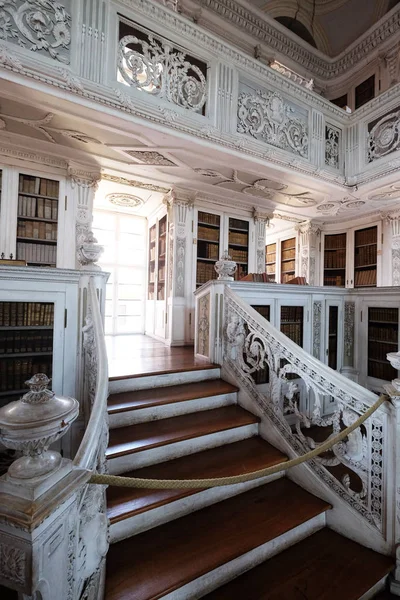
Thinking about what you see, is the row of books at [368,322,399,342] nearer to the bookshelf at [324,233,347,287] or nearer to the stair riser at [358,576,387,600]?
the bookshelf at [324,233,347,287]

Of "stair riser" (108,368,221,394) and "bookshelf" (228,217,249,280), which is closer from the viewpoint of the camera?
"stair riser" (108,368,221,394)

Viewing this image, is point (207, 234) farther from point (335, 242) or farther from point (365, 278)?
point (365, 278)

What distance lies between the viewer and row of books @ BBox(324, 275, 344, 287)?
606 cm

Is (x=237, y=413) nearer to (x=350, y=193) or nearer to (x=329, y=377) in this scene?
(x=329, y=377)

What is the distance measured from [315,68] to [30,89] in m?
5.44

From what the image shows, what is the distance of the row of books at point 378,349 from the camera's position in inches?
153

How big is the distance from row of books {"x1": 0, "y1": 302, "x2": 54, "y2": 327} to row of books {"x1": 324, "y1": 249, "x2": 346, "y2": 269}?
576cm

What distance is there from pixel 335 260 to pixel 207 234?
316 centimetres

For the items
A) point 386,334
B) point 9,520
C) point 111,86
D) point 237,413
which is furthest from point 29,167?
point 386,334

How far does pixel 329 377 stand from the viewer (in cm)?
177

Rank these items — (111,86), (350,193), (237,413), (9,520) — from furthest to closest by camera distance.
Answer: (350,193)
(111,86)
(237,413)
(9,520)

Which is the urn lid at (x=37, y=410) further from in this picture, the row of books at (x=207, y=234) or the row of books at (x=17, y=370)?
the row of books at (x=207, y=234)

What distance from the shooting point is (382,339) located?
394 centimetres

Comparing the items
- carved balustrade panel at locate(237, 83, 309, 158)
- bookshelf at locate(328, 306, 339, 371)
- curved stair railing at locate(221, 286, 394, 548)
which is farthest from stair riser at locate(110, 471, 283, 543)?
carved balustrade panel at locate(237, 83, 309, 158)
